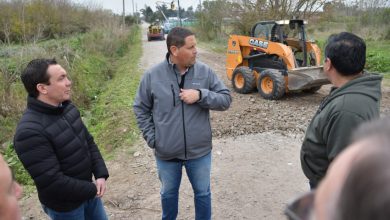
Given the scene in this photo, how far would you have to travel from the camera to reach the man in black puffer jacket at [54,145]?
92.1 inches

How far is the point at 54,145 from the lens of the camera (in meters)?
2.42

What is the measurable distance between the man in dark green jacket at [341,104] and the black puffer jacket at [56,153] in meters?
1.57

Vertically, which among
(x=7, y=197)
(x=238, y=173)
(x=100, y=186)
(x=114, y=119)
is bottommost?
(x=238, y=173)

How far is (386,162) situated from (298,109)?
7.40 meters

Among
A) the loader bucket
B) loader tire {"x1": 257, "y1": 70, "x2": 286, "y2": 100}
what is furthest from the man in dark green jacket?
loader tire {"x1": 257, "y1": 70, "x2": 286, "y2": 100}

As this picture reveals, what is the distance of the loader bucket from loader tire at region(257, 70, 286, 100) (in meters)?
0.23

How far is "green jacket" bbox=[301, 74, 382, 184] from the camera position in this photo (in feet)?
6.97

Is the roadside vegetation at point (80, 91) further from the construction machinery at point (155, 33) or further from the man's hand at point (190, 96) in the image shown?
the construction machinery at point (155, 33)

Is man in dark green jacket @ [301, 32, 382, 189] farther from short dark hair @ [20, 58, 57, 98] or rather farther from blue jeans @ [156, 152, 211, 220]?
short dark hair @ [20, 58, 57, 98]

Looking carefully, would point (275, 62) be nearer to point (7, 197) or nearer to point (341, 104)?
point (341, 104)

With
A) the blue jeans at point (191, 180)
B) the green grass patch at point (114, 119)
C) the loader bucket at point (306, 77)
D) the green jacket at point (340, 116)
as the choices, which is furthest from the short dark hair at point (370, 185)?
the loader bucket at point (306, 77)

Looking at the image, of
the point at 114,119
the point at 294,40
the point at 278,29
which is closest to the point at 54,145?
the point at 114,119

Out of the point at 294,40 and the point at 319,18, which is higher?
the point at 319,18

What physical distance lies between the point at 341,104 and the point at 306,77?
19.3ft
